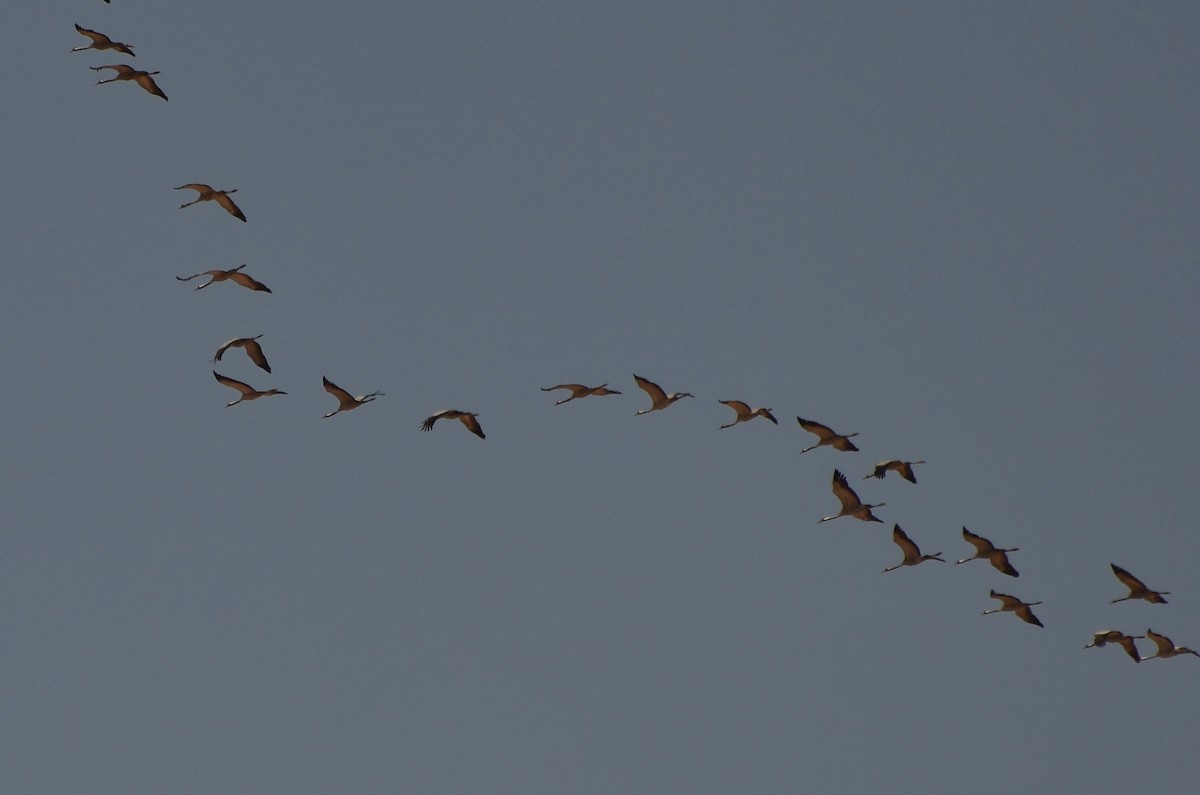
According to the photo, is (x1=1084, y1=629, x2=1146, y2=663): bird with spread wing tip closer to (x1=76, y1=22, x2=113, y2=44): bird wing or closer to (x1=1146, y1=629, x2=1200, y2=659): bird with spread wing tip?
(x1=1146, y1=629, x2=1200, y2=659): bird with spread wing tip

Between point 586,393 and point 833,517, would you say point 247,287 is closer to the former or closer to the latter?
point 586,393

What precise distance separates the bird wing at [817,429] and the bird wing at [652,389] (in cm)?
377

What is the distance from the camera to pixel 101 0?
5725 centimetres

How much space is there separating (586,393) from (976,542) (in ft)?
37.9

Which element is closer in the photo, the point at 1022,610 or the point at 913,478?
the point at 913,478

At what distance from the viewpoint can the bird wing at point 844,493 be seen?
65.9m

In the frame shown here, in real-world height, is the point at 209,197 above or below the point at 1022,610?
above

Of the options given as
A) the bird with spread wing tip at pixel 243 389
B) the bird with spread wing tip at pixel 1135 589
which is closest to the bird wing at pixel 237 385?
the bird with spread wing tip at pixel 243 389

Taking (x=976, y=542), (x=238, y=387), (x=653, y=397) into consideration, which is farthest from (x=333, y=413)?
(x=976, y=542)

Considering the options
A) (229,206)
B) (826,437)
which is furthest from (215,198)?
(826,437)

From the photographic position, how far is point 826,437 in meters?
66.2

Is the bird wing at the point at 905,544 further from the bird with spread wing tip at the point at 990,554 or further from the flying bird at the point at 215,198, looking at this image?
the flying bird at the point at 215,198

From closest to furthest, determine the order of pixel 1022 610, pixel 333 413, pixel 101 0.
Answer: pixel 101 0, pixel 333 413, pixel 1022 610

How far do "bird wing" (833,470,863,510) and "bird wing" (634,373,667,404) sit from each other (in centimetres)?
518
